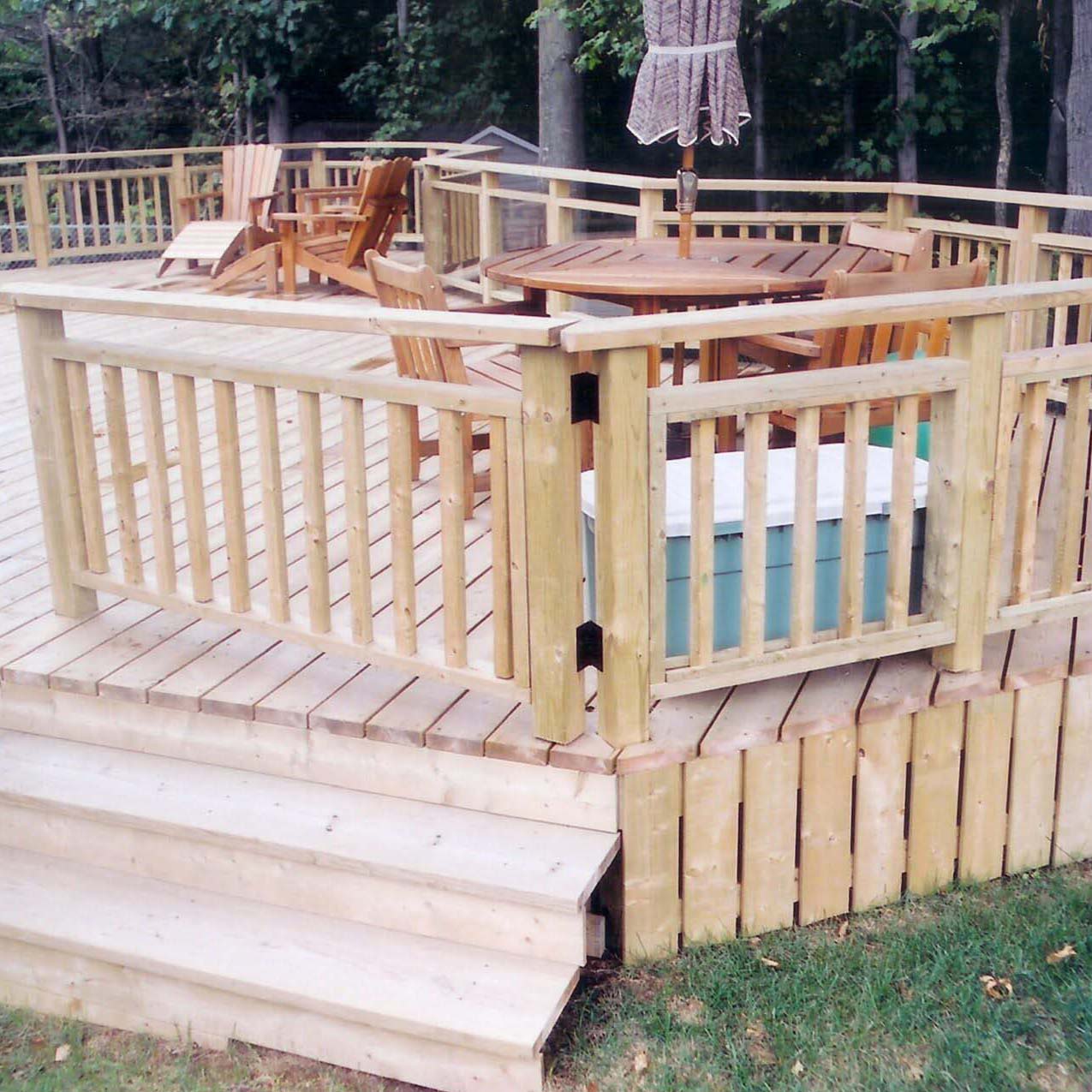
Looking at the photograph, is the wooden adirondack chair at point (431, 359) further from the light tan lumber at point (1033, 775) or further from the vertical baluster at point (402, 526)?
the light tan lumber at point (1033, 775)

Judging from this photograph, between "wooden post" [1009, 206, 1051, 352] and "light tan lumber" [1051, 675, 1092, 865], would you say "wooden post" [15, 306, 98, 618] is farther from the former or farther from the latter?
"wooden post" [1009, 206, 1051, 352]

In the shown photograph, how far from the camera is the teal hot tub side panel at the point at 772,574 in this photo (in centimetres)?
288

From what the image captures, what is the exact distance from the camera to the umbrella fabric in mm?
4371

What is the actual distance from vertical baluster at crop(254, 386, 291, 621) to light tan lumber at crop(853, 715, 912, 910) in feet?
4.31

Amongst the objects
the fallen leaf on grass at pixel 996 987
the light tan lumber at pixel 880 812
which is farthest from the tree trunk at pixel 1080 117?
the fallen leaf on grass at pixel 996 987

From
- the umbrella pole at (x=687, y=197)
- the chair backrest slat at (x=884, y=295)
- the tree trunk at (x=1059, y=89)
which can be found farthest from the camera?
the tree trunk at (x=1059, y=89)

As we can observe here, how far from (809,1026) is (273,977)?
42.1 inches

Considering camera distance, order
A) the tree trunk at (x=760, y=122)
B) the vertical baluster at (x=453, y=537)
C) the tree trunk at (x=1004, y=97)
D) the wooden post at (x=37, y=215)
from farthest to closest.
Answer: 1. the tree trunk at (x=760, y=122)
2. the tree trunk at (x=1004, y=97)
3. the wooden post at (x=37, y=215)
4. the vertical baluster at (x=453, y=537)

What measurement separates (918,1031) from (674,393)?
4.35 ft

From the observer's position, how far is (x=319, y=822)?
2.86 m

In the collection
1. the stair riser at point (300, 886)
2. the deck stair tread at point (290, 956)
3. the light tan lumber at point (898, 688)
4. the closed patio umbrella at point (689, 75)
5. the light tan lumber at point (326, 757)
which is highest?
the closed patio umbrella at point (689, 75)

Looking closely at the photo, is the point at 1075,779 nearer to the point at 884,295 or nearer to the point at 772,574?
the point at 772,574

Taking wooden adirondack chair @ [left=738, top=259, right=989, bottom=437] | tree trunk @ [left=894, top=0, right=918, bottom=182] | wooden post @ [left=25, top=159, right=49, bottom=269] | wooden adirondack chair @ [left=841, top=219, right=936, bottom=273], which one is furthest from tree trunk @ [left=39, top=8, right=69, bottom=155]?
wooden adirondack chair @ [left=738, top=259, right=989, bottom=437]

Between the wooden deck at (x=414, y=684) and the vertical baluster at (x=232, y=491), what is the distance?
0.76 ft
